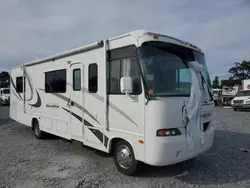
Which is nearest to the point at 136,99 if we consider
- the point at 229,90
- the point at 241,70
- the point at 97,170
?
the point at 97,170

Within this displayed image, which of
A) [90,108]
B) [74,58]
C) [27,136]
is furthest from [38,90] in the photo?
[90,108]

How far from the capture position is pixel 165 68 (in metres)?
4.14

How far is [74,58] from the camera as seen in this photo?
228 inches

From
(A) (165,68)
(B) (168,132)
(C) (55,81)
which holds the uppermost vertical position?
(A) (165,68)

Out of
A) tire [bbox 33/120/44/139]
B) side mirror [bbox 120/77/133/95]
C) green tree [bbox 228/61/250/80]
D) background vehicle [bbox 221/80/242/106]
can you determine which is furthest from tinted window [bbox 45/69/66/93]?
green tree [bbox 228/61/250/80]

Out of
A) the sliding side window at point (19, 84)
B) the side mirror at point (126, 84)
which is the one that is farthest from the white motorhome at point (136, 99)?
the sliding side window at point (19, 84)

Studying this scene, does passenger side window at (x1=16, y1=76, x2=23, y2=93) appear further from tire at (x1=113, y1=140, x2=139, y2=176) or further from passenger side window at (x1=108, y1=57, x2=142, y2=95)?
tire at (x1=113, y1=140, x2=139, y2=176)

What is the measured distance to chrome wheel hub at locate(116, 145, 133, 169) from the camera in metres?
4.44

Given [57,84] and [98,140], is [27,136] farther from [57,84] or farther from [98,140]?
[98,140]

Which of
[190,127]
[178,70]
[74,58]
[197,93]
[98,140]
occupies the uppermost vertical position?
[74,58]

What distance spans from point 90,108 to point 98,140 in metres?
0.74

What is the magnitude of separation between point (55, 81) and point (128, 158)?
342cm

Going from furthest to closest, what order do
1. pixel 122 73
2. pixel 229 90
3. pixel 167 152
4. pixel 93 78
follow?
pixel 229 90 → pixel 93 78 → pixel 122 73 → pixel 167 152

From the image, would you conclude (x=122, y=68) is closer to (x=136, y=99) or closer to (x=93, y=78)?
(x=136, y=99)
